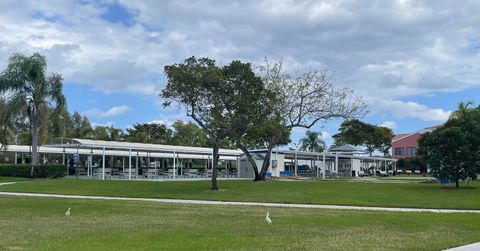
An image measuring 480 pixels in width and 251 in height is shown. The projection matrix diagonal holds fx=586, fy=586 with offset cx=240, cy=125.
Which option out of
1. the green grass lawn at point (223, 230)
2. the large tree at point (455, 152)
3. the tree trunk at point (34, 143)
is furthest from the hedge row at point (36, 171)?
the large tree at point (455, 152)

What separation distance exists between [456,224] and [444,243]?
4.01 metres

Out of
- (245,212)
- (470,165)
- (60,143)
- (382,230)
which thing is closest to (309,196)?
(245,212)

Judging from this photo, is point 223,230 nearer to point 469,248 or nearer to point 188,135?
point 469,248

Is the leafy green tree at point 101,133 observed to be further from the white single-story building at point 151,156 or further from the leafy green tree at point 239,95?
the leafy green tree at point 239,95

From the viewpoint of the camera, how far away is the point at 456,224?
14.6m

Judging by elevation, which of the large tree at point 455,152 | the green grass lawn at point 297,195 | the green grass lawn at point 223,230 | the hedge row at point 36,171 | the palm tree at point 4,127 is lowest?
the green grass lawn at point 297,195

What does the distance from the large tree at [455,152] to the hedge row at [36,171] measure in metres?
26.3

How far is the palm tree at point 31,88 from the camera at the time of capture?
44750 millimetres

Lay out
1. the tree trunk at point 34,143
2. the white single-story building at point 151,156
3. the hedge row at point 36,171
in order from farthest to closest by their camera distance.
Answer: the white single-story building at point 151,156, the tree trunk at point 34,143, the hedge row at point 36,171

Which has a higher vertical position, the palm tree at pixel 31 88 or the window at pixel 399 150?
the palm tree at pixel 31 88

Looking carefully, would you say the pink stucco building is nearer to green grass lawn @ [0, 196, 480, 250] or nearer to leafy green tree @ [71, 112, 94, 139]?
leafy green tree @ [71, 112, 94, 139]

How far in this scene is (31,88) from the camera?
45250 millimetres

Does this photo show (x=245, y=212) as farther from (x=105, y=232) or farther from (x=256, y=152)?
(x=256, y=152)

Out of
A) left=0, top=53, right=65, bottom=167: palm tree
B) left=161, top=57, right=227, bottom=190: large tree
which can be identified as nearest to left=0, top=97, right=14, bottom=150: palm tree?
left=0, top=53, right=65, bottom=167: palm tree
